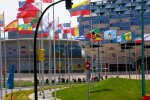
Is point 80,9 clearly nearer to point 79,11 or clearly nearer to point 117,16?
point 79,11

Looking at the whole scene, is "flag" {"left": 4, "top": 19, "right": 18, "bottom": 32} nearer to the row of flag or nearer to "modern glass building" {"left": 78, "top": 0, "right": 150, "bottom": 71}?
the row of flag

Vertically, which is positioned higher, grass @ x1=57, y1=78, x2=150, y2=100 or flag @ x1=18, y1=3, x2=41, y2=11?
flag @ x1=18, y1=3, x2=41, y2=11

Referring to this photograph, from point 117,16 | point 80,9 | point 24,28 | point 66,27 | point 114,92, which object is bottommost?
point 114,92

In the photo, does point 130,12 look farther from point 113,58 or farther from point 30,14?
point 30,14

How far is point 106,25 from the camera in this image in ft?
499

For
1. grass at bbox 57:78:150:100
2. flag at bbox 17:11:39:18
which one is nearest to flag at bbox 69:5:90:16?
flag at bbox 17:11:39:18

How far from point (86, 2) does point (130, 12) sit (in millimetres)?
103963

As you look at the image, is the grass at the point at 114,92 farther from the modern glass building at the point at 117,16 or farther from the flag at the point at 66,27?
the modern glass building at the point at 117,16

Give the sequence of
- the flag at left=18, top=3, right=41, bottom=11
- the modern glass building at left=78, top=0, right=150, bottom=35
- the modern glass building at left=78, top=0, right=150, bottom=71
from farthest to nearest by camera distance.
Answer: the modern glass building at left=78, top=0, right=150, bottom=35 → the modern glass building at left=78, top=0, right=150, bottom=71 → the flag at left=18, top=3, right=41, bottom=11

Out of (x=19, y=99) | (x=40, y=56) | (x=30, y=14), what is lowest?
(x=19, y=99)

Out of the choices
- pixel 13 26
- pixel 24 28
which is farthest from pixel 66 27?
pixel 13 26

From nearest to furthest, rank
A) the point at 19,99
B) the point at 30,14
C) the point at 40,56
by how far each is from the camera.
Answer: the point at 40,56 < the point at 30,14 < the point at 19,99

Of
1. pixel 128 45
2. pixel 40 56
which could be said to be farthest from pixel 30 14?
pixel 128 45

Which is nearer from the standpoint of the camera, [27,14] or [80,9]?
[27,14]
